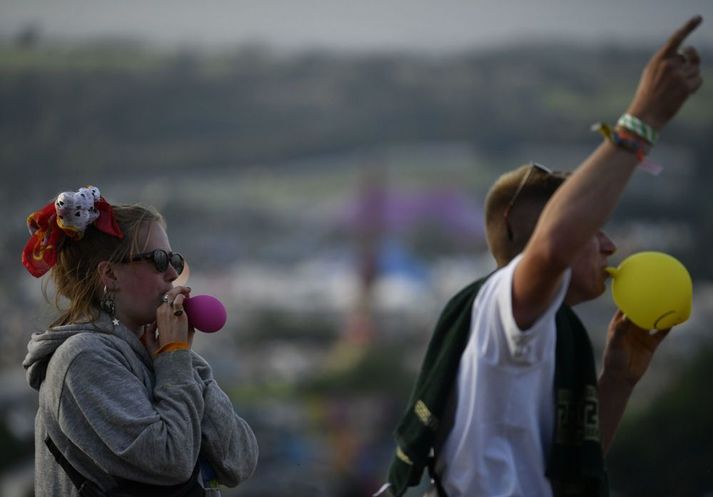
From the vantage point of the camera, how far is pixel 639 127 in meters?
2.10

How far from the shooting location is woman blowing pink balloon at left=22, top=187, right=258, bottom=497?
92.7 inches

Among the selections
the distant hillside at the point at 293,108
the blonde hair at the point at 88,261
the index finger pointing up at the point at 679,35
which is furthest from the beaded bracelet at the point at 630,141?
the distant hillside at the point at 293,108

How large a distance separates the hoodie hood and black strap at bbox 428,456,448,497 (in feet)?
2.64

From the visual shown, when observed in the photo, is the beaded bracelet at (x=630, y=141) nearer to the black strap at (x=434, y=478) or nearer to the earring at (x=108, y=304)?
the black strap at (x=434, y=478)

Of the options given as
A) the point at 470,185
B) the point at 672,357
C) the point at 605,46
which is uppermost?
the point at 605,46

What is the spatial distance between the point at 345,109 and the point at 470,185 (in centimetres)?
1033

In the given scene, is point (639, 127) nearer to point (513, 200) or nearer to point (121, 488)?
point (513, 200)

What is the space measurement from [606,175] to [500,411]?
0.65 meters

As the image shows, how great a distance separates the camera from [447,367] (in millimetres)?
2537

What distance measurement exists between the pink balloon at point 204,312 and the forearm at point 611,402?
1135 mm

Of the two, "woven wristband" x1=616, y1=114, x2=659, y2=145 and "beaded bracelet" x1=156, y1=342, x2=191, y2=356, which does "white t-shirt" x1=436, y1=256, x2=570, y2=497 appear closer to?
"woven wristband" x1=616, y1=114, x2=659, y2=145

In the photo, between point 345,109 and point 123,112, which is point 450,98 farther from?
point 123,112

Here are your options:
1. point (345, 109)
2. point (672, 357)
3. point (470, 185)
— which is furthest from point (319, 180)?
point (672, 357)

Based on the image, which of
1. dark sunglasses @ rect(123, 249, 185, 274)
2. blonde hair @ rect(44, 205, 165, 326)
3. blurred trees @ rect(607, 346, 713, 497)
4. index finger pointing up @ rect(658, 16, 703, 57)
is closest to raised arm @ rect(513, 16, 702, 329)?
index finger pointing up @ rect(658, 16, 703, 57)
